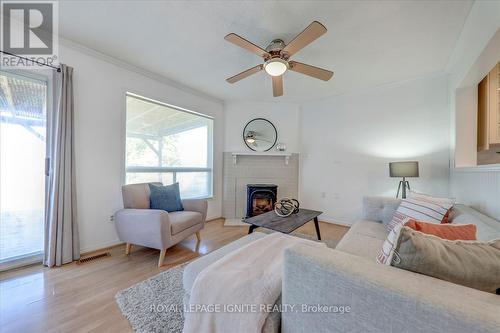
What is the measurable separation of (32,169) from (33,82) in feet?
2.95

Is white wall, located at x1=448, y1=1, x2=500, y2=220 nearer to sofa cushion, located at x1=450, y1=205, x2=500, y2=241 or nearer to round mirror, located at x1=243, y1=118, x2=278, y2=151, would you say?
sofa cushion, located at x1=450, y1=205, x2=500, y2=241

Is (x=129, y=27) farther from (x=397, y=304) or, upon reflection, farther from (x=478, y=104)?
(x=478, y=104)

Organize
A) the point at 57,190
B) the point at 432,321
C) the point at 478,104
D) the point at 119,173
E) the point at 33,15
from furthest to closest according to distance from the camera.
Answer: the point at 119,173, the point at 478,104, the point at 57,190, the point at 33,15, the point at 432,321

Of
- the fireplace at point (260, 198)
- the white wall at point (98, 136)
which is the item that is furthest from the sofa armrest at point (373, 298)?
the fireplace at point (260, 198)

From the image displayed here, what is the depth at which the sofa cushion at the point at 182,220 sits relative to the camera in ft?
7.20

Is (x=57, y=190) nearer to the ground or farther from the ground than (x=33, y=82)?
nearer to the ground

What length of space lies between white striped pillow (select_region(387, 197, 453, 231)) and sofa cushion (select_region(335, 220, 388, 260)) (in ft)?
0.50

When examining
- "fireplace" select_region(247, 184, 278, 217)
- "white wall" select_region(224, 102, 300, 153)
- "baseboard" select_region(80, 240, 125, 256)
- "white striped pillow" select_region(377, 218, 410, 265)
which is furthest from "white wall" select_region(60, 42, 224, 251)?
"white striped pillow" select_region(377, 218, 410, 265)

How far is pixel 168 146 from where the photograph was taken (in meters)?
3.27

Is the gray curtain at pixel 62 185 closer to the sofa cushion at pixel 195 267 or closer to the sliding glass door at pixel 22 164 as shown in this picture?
the sliding glass door at pixel 22 164

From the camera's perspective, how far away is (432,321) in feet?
1.81

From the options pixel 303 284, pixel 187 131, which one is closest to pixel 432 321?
pixel 303 284

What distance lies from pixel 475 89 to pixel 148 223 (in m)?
3.96

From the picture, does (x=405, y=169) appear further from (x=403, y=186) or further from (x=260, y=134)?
(x=260, y=134)
